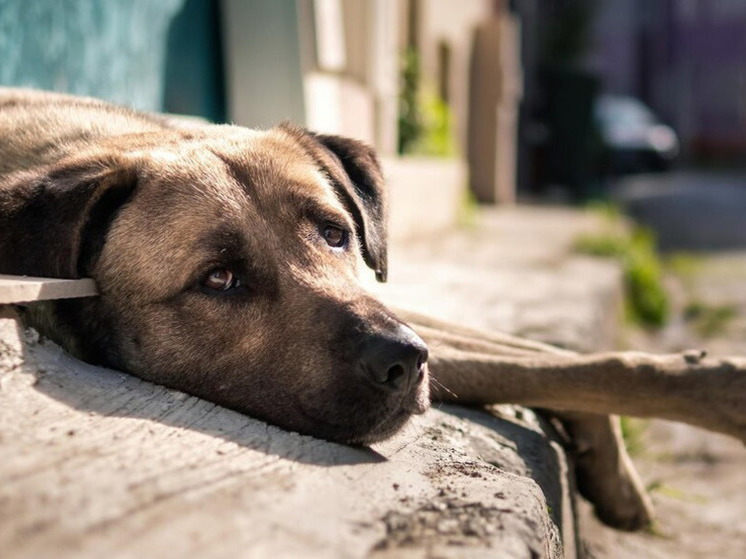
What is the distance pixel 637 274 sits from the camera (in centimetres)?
753

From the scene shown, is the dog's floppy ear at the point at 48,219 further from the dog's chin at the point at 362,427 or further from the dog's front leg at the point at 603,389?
the dog's front leg at the point at 603,389

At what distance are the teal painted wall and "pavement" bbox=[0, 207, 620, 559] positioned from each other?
242cm

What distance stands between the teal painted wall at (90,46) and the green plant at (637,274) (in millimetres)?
3667

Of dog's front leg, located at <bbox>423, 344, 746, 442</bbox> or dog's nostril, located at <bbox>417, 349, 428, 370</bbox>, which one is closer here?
dog's nostril, located at <bbox>417, 349, 428, 370</bbox>

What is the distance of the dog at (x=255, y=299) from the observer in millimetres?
2369

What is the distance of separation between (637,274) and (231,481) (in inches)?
243

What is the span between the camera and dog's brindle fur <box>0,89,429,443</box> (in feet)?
7.64

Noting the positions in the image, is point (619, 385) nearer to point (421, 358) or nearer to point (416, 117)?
point (421, 358)

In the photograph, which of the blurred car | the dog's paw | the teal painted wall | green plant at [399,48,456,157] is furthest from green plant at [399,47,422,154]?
the blurred car

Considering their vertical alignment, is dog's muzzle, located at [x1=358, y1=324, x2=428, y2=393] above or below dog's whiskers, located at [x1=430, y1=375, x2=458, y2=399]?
above

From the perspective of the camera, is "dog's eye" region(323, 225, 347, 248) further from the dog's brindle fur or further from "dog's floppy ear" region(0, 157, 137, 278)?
"dog's floppy ear" region(0, 157, 137, 278)

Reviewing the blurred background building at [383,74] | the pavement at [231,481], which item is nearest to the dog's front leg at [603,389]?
the pavement at [231,481]

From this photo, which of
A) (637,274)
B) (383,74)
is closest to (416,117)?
(383,74)

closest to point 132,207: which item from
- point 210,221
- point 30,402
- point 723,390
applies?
point 210,221
